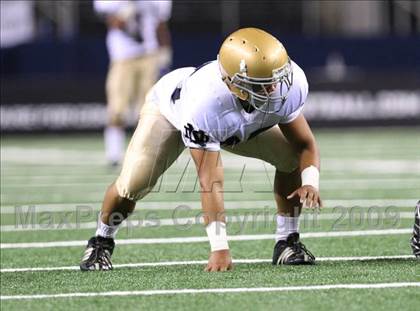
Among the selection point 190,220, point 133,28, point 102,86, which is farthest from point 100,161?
point 190,220

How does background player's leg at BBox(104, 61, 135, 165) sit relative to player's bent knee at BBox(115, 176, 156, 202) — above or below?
above

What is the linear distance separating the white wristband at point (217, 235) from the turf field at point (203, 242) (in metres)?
0.13

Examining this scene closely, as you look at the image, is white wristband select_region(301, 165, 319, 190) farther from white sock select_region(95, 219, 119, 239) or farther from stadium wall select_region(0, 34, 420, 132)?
stadium wall select_region(0, 34, 420, 132)

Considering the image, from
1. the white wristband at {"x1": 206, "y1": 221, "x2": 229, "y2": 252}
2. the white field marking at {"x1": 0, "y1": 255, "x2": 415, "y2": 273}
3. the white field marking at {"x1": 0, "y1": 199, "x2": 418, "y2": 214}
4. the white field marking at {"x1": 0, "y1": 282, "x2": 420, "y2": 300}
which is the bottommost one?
the white field marking at {"x1": 0, "y1": 282, "x2": 420, "y2": 300}

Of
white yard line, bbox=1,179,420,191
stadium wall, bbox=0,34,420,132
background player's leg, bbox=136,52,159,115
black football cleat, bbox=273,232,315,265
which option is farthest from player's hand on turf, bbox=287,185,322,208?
stadium wall, bbox=0,34,420,132

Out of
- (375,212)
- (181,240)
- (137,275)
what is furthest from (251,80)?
(375,212)

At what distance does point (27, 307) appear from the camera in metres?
3.73

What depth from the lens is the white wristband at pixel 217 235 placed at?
437cm

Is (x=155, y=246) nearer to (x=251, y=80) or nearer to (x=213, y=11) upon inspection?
(x=251, y=80)

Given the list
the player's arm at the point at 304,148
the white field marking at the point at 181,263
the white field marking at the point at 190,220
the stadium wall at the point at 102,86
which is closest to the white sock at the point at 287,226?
the white field marking at the point at 181,263

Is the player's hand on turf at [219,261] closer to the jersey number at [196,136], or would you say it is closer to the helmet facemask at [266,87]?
the jersey number at [196,136]

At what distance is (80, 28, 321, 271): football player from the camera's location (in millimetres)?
4301

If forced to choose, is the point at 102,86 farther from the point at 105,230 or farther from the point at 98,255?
the point at 98,255

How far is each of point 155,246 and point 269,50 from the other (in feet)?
5.09
